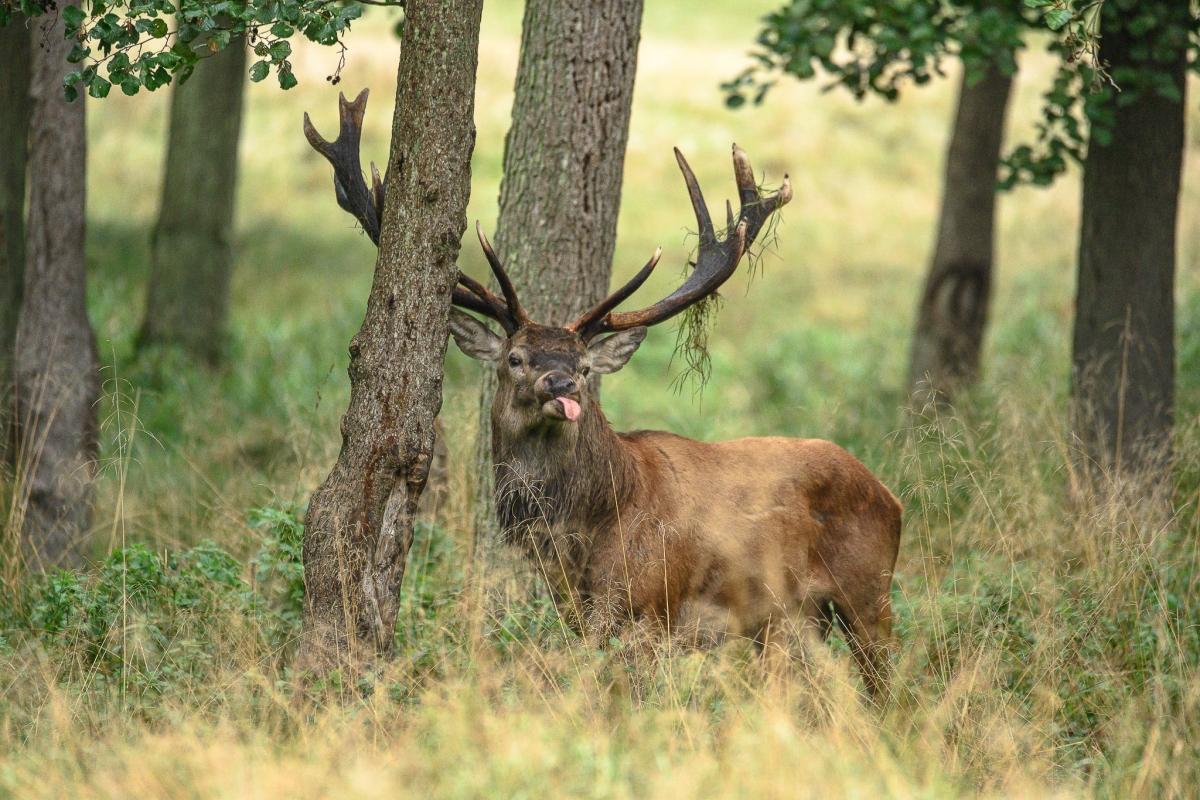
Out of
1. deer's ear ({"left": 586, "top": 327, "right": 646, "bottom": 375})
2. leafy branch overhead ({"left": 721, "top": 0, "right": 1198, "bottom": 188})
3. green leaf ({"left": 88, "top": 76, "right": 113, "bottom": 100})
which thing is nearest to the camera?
green leaf ({"left": 88, "top": 76, "right": 113, "bottom": 100})

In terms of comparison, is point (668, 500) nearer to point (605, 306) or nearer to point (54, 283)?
point (605, 306)

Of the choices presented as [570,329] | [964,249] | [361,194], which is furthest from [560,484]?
[964,249]

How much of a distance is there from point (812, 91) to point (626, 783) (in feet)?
85.5

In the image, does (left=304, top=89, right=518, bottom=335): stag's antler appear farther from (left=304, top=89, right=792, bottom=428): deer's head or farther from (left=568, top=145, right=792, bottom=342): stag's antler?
(left=568, top=145, right=792, bottom=342): stag's antler

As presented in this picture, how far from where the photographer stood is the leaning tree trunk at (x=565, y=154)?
5.80 m

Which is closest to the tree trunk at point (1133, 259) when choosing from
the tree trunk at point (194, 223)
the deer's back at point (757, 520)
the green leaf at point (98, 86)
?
the deer's back at point (757, 520)

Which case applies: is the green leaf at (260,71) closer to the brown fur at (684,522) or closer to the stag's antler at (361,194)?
the stag's antler at (361,194)

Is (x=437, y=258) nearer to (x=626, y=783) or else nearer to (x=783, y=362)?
(x=626, y=783)

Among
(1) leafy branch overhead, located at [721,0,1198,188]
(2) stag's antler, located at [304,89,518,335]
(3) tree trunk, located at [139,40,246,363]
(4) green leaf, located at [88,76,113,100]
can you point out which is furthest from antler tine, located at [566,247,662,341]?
(3) tree trunk, located at [139,40,246,363]

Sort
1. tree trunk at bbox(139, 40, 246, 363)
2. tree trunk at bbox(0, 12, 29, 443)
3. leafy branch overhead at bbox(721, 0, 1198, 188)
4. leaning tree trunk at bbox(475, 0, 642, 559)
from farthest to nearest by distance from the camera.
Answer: tree trunk at bbox(139, 40, 246, 363)
leafy branch overhead at bbox(721, 0, 1198, 188)
tree trunk at bbox(0, 12, 29, 443)
leaning tree trunk at bbox(475, 0, 642, 559)

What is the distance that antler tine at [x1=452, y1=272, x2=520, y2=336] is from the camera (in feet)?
17.3

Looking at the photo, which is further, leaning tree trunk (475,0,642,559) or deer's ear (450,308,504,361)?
leaning tree trunk (475,0,642,559)

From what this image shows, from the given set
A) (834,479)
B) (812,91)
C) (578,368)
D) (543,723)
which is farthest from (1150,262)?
(812,91)

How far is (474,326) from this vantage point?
5.40 meters
